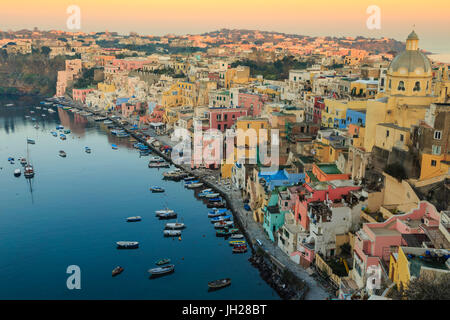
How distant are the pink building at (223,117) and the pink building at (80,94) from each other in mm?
27594

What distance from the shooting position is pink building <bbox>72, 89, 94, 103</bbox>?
165 feet

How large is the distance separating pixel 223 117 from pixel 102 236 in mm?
11250

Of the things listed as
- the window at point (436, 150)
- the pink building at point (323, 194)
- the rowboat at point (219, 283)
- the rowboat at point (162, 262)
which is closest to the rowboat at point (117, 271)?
the rowboat at point (162, 262)

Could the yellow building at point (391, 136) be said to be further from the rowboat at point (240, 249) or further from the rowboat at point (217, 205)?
the rowboat at point (217, 205)

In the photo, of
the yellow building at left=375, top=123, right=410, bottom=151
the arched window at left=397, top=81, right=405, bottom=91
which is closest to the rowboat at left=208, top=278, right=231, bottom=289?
the yellow building at left=375, top=123, right=410, bottom=151

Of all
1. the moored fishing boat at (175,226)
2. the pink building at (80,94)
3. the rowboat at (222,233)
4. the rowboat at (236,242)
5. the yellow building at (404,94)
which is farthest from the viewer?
the pink building at (80,94)

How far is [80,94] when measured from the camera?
51.1 meters

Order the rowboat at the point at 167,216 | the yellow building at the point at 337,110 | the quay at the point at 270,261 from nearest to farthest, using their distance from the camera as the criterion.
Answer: the quay at the point at 270,261 < the rowboat at the point at 167,216 < the yellow building at the point at 337,110

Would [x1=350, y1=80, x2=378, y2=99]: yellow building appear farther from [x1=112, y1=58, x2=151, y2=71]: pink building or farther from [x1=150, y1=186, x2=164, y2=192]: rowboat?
[x1=112, y1=58, x2=151, y2=71]: pink building

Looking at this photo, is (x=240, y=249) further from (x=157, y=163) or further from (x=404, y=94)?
(x=157, y=163)

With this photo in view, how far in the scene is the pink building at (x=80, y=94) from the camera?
50.3 meters

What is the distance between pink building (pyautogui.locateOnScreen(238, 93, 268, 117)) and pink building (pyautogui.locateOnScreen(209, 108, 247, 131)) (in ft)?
4.78

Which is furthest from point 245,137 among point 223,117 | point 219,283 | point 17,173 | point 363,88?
point 17,173

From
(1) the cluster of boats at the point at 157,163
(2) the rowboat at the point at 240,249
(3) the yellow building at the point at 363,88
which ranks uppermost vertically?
(3) the yellow building at the point at 363,88
